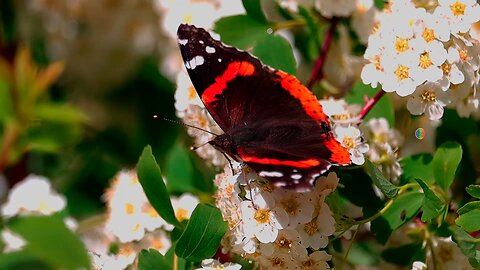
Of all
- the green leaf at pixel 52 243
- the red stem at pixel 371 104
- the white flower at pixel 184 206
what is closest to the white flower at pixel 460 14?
the red stem at pixel 371 104

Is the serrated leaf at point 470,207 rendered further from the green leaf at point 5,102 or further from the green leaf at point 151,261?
the green leaf at point 5,102

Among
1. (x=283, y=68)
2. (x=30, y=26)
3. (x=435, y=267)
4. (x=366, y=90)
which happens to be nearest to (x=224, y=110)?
(x=283, y=68)

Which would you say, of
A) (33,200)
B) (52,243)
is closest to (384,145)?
(52,243)

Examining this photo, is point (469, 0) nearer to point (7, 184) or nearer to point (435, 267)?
point (435, 267)

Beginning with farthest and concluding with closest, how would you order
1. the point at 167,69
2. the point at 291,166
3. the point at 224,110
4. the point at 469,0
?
the point at 167,69 → the point at 224,110 → the point at 469,0 → the point at 291,166

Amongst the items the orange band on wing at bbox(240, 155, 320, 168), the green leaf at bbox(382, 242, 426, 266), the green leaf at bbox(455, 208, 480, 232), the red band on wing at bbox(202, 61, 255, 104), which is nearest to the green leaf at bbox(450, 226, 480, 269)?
the green leaf at bbox(455, 208, 480, 232)

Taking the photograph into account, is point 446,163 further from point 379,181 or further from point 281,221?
point 281,221
